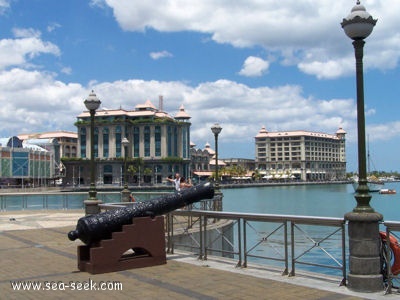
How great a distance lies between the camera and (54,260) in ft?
34.1

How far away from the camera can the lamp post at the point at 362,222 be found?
7.19 metres

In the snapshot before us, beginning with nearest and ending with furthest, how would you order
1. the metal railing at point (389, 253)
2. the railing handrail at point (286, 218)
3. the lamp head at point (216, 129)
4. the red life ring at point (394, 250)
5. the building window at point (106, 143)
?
1. the metal railing at point (389, 253)
2. the red life ring at point (394, 250)
3. the railing handrail at point (286, 218)
4. the lamp head at point (216, 129)
5. the building window at point (106, 143)

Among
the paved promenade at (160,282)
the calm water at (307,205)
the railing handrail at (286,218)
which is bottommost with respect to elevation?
the calm water at (307,205)

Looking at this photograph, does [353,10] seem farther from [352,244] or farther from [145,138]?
[145,138]

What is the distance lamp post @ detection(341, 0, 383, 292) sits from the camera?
7.19 m

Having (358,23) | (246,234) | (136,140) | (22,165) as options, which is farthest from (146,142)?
(358,23)

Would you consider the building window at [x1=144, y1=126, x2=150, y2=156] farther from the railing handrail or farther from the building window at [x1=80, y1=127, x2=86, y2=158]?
the railing handrail

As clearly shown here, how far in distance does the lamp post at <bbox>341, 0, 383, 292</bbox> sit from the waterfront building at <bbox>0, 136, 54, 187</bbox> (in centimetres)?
10502

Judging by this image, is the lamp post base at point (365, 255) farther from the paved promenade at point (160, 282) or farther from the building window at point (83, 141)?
the building window at point (83, 141)

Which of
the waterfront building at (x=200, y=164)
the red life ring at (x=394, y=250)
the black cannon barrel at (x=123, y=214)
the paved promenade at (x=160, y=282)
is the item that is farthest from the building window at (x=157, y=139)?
the red life ring at (x=394, y=250)

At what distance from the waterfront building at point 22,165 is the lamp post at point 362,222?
105021mm

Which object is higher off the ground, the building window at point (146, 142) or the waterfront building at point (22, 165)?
the building window at point (146, 142)

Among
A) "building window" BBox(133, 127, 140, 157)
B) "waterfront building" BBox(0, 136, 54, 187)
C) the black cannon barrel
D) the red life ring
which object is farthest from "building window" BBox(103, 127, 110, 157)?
the red life ring

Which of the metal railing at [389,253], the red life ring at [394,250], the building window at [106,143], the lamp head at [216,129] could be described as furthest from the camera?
the building window at [106,143]
